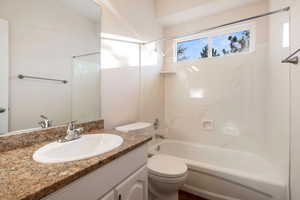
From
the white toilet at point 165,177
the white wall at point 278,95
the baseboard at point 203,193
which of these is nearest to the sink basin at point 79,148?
A: the white toilet at point 165,177

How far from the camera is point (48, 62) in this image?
41.9 inches

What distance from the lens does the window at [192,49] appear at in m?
2.31

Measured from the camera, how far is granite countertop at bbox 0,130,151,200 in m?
0.49

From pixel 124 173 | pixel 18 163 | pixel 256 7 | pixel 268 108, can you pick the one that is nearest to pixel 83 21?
pixel 18 163

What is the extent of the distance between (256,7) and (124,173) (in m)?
2.42

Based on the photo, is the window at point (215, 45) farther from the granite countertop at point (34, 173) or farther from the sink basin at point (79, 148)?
the granite countertop at point (34, 173)

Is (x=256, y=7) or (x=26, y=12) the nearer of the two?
(x=26, y=12)

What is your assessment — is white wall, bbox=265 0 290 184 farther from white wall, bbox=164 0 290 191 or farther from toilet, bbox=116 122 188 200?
toilet, bbox=116 122 188 200

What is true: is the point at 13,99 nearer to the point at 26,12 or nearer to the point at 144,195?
the point at 26,12

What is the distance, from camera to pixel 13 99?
0.91m

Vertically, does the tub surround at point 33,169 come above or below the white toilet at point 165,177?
above

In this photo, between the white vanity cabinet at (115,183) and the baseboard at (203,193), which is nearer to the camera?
the white vanity cabinet at (115,183)

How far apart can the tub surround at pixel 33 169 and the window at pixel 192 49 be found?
1871 mm

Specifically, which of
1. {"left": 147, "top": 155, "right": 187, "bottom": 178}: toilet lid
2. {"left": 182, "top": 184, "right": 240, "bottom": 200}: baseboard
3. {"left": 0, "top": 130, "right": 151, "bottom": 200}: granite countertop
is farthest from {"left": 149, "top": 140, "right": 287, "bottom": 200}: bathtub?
{"left": 0, "top": 130, "right": 151, "bottom": 200}: granite countertop
